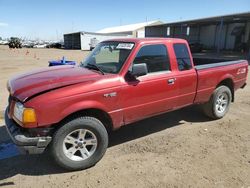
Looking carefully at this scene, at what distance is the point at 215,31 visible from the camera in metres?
37.2

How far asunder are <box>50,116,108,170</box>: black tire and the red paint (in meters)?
0.18

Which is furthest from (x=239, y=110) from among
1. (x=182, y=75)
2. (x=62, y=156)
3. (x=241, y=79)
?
(x=62, y=156)

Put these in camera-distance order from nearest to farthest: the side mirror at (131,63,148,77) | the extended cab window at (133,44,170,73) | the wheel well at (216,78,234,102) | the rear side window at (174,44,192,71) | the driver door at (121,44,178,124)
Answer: the side mirror at (131,63,148,77)
the driver door at (121,44,178,124)
the extended cab window at (133,44,170,73)
the rear side window at (174,44,192,71)
the wheel well at (216,78,234,102)

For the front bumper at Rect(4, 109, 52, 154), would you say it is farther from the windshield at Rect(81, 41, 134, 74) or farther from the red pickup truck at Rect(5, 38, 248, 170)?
the windshield at Rect(81, 41, 134, 74)

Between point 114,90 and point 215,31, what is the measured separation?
37553 mm

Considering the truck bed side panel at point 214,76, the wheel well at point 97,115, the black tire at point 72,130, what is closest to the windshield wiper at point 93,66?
the wheel well at point 97,115

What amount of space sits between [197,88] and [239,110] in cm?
209

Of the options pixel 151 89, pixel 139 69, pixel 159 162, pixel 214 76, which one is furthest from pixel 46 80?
pixel 214 76

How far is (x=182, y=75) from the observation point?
4.60 meters

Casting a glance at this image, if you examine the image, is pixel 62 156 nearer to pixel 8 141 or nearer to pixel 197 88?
pixel 8 141

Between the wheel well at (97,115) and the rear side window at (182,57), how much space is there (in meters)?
1.77

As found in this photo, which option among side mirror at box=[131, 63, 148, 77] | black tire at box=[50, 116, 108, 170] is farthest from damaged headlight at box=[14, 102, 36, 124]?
side mirror at box=[131, 63, 148, 77]

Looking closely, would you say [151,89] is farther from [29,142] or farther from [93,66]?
[29,142]

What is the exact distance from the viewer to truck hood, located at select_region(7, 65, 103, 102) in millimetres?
3283
